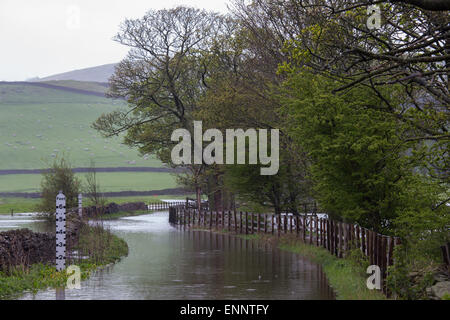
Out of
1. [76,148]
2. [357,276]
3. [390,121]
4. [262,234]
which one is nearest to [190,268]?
[357,276]

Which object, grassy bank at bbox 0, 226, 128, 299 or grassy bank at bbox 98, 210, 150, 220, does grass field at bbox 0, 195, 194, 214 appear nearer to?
grassy bank at bbox 98, 210, 150, 220

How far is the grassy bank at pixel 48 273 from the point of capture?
1692 centimetres

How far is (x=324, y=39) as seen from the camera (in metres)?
16.0

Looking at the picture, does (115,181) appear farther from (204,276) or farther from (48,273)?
(204,276)

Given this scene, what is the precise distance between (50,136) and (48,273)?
151 m

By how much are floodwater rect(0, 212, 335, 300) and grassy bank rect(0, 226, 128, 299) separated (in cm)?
50

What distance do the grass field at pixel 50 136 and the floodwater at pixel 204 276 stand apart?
10621 centimetres

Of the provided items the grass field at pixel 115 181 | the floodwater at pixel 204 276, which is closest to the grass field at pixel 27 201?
the grass field at pixel 115 181

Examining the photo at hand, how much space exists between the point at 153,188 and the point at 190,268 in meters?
99.8

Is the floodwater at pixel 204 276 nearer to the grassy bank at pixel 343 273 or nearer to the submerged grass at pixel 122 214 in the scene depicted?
the grassy bank at pixel 343 273

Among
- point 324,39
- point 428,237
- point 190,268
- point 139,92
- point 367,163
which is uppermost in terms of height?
point 139,92

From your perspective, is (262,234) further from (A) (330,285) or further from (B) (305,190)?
(A) (330,285)

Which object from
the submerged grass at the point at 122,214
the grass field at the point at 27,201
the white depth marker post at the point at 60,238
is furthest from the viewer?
the grass field at the point at 27,201

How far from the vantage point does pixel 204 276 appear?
65.6 ft
